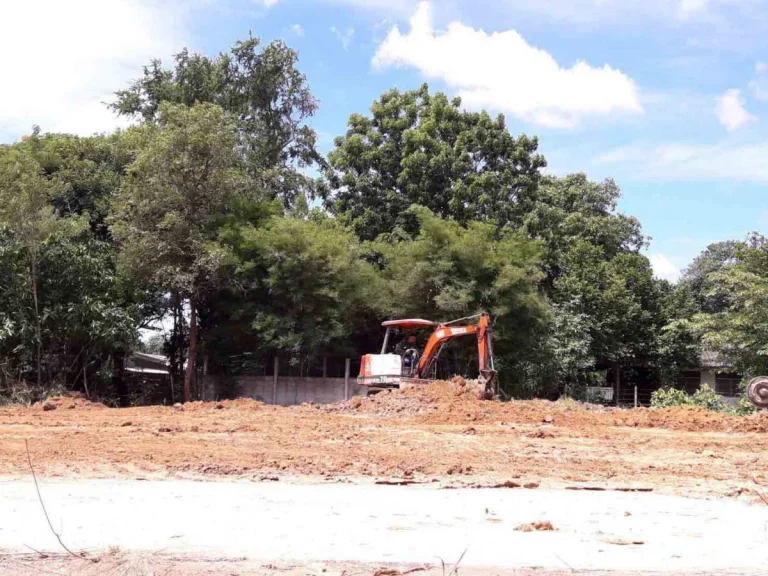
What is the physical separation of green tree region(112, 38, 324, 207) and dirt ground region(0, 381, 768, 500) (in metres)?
15.7

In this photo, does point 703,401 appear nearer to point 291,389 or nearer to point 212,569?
point 291,389

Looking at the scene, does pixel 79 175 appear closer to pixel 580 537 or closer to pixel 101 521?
pixel 101 521

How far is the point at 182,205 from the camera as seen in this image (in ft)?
88.6

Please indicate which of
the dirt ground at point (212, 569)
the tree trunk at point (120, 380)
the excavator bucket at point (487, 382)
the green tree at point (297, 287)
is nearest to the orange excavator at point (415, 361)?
the excavator bucket at point (487, 382)

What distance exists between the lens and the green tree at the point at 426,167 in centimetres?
3416

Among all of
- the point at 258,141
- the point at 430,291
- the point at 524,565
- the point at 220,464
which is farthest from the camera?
the point at 258,141

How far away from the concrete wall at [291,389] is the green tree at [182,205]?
1.90 meters

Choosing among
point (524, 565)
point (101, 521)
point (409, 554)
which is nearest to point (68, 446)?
point (101, 521)

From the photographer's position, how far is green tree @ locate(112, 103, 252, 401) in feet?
86.1

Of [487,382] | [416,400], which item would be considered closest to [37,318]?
[416,400]

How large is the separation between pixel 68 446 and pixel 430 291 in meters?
17.0

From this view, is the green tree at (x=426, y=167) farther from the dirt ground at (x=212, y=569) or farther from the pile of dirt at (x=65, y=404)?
the dirt ground at (x=212, y=569)

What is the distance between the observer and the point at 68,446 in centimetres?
1329

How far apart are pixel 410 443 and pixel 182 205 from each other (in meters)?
15.4
